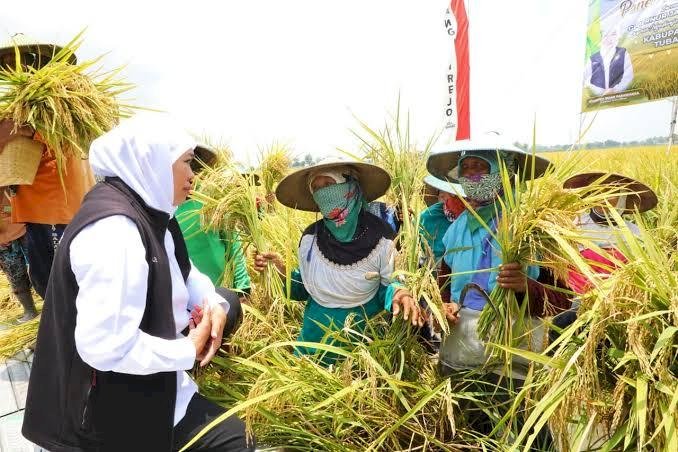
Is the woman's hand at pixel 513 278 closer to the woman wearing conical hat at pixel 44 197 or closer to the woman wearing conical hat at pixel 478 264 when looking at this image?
the woman wearing conical hat at pixel 478 264

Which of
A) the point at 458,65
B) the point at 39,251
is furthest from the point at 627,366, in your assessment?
the point at 458,65

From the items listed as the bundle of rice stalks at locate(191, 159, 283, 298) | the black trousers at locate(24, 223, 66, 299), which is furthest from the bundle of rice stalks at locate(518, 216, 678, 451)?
the black trousers at locate(24, 223, 66, 299)

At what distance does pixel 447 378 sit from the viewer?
5.53 feet

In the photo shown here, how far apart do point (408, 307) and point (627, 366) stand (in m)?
0.78

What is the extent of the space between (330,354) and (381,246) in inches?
23.7

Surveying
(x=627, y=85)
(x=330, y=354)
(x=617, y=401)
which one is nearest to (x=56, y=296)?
(x=330, y=354)

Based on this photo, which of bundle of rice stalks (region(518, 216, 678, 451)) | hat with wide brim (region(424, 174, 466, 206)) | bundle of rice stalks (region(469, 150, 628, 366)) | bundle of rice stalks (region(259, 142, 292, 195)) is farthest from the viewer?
bundle of rice stalks (region(259, 142, 292, 195))

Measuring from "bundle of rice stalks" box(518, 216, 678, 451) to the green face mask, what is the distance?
1.24 m

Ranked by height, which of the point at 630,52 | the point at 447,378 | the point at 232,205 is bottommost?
the point at 447,378

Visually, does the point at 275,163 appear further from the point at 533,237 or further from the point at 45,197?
the point at 533,237

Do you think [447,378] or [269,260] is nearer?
[447,378]

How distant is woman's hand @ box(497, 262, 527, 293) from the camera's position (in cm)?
151

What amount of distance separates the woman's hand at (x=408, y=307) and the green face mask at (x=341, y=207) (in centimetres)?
61

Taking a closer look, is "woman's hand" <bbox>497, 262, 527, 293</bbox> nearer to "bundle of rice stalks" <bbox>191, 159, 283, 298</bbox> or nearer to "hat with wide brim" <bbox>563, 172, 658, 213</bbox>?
"hat with wide brim" <bbox>563, 172, 658, 213</bbox>
